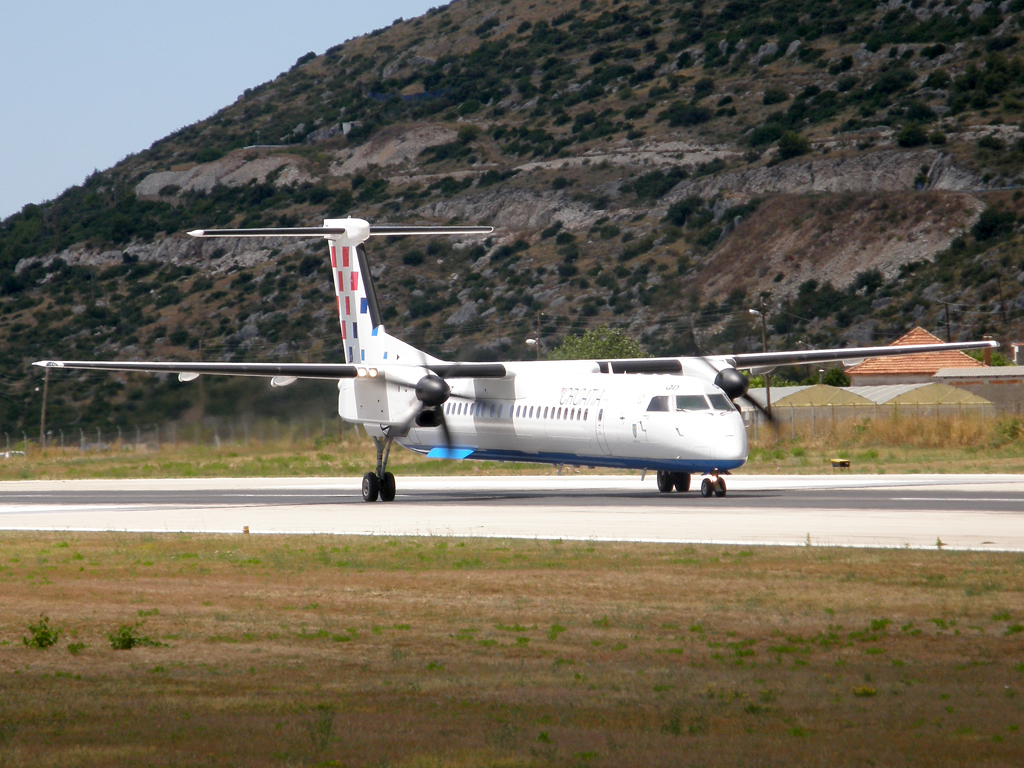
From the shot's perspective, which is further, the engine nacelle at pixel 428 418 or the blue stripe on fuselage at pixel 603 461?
the engine nacelle at pixel 428 418

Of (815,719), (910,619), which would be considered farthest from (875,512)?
(815,719)

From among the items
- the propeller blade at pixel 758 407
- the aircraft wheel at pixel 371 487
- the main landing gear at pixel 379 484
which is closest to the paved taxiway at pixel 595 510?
the main landing gear at pixel 379 484

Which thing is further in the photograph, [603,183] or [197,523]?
[603,183]

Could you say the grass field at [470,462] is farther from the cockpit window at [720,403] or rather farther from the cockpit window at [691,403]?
the cockpit window at [691,403]

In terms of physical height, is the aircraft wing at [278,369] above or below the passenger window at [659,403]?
above

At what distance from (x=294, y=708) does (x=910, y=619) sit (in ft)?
19.8

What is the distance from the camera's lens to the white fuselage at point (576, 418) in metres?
26.5

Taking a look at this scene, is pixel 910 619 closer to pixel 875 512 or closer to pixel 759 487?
pixel 875 512

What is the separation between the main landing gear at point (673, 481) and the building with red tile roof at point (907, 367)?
188 feet

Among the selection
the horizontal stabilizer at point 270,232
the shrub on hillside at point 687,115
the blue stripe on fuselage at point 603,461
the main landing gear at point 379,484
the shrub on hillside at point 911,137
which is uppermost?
the shrub on hillside at point 687,115

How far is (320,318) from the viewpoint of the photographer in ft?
304

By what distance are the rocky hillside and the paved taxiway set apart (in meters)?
20.0

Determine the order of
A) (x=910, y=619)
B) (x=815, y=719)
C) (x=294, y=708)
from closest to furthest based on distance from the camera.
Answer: (x=815, y=719) → (x=294, y=708) → (x=910, y=619)

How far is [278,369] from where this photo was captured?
29.1 m
